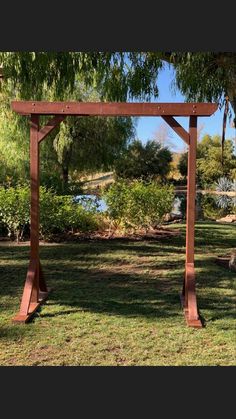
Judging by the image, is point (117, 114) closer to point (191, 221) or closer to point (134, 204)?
point (191, 221)

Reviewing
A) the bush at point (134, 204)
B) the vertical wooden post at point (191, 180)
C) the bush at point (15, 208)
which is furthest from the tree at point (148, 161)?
the vertical wooden post at point (191, 180)

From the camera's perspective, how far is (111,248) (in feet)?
25.3

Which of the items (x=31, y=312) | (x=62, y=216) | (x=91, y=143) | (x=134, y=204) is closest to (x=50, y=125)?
(x=31, y=312)

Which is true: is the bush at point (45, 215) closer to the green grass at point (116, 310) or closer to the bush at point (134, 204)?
the bush at point (134, 204)

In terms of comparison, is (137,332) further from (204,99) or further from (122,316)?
(204,99)

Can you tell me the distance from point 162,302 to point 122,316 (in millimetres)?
689

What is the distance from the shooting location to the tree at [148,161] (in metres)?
25.5

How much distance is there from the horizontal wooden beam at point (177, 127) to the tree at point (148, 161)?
20469 millimetres

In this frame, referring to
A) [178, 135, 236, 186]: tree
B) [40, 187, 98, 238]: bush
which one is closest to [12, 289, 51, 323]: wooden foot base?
[40, 187, 98, 238]: bush

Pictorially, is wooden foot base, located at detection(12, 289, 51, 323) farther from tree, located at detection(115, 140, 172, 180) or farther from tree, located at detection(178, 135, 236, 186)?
tree, located at detection(115, 140, 172, 180)

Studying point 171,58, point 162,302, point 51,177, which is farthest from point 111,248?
point 51,177

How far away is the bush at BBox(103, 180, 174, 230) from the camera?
28.8 ft

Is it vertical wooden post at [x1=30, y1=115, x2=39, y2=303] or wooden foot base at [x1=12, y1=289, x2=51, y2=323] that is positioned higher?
vertical wooden post at [x1=30, y1=115, x2=39, y2=303]

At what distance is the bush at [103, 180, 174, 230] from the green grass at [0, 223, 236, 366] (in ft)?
3.74
